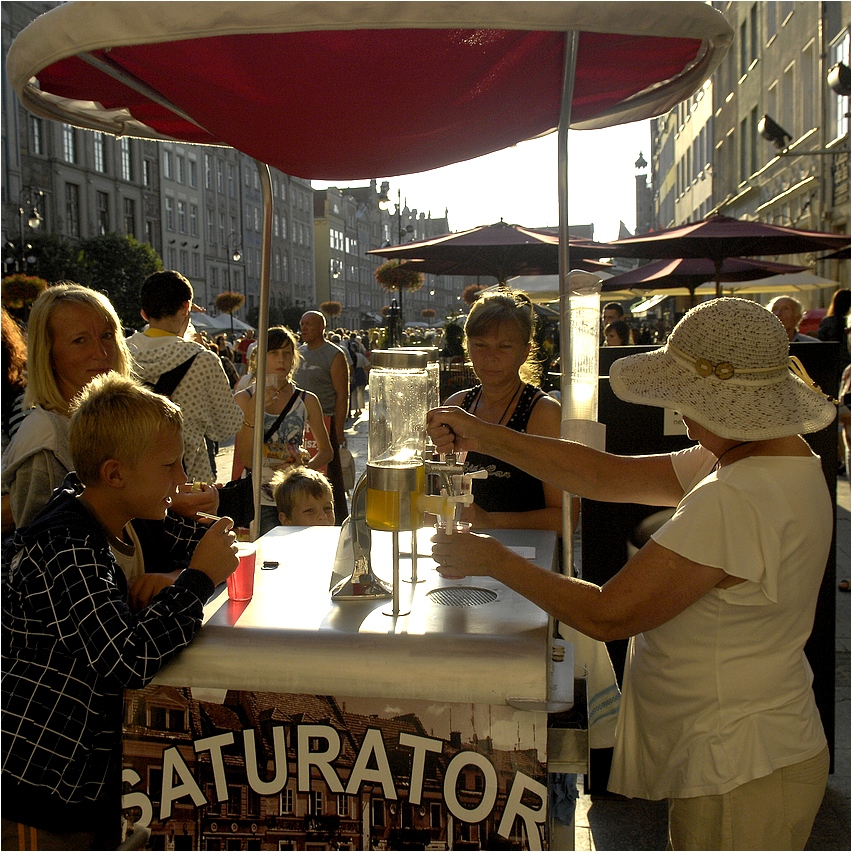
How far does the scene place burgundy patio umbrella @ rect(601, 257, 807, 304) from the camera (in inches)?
440

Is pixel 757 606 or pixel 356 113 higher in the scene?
pixel 356 113

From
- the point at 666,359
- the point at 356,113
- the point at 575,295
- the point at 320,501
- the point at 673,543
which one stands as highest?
the point at 356,113

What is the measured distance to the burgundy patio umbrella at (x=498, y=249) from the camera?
915 centimetres

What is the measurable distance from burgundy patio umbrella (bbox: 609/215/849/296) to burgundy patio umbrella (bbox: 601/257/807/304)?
0.41 m

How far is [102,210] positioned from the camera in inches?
1887

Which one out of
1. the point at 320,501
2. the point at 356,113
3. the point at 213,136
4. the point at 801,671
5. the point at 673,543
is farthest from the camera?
the point at 320,501

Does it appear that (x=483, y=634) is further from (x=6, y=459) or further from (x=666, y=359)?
(x=6, y=459)

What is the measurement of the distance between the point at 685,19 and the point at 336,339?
14.2 meters

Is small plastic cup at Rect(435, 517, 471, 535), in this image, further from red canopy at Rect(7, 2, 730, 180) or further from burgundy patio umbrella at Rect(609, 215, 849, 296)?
burgundy patio umbrella at Rect(609, 215, 849, 296)

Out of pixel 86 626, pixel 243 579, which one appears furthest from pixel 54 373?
pixel 86 626

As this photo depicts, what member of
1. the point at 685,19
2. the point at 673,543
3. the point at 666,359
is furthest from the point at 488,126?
the point at 673,543

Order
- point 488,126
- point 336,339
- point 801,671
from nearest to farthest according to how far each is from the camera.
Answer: point 801,671
point 488,126
point 336,339

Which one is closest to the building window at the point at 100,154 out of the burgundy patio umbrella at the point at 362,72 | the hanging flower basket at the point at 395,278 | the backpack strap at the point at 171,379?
the hanging flower basket at the point at 395,278

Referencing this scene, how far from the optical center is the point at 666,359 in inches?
74.5
